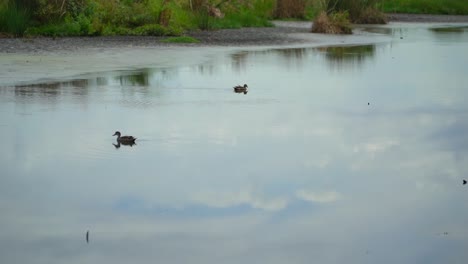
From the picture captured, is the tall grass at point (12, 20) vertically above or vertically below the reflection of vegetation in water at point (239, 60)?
above

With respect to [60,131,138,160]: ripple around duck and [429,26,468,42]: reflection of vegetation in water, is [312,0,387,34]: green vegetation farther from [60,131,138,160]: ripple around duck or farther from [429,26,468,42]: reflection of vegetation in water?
[60,131,138,160]: ripple around duck

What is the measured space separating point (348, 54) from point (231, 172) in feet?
48.8

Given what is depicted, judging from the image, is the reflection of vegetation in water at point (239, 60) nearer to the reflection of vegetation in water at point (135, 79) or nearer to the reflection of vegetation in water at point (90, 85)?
the reflection of vegetation in water at point (90, 85)

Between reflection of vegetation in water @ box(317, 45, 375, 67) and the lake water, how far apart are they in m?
4.41

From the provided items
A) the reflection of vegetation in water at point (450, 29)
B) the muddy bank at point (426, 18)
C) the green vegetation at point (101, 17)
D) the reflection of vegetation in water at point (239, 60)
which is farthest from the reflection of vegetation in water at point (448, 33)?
the reflection of vegetation in water at point (239, 60)

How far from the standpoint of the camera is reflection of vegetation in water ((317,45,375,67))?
70.5ft

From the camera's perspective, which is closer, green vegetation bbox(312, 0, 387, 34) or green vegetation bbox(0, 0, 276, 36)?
green vegetation bbox(0, 0, 276, 36)

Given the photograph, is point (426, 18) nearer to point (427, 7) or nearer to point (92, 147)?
point (427, 7)

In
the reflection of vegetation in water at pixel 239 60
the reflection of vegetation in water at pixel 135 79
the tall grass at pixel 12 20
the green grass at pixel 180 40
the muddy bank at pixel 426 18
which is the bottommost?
the muddy bank at pixel 426 18

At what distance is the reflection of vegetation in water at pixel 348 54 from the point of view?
21.5 metres

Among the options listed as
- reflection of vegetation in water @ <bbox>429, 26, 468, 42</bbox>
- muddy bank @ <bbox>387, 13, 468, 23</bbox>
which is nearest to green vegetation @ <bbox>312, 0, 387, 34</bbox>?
reflection of vegetation in water @ <bbox>429, 26, 468, 42</bbox>

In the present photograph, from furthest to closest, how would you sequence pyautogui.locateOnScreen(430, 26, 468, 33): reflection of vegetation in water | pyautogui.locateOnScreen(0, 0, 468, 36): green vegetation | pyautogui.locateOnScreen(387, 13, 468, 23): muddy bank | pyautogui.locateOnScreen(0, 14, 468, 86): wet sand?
pyautogui.locateOnScreen(387, 13, 468, 23): muddy bank → pyautogui.locateOnScreen(430, 26, 468, 33): reflection of vegetation in water → pyautogui.locateOnScreen(0, 0, 468, 36): green vegetation → pyautogui.locateOnScreen(0, 14, 468, 86): wet sand

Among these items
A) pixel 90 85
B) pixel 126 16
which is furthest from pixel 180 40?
pixel 90 85

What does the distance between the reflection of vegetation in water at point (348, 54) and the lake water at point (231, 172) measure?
14.5ft
